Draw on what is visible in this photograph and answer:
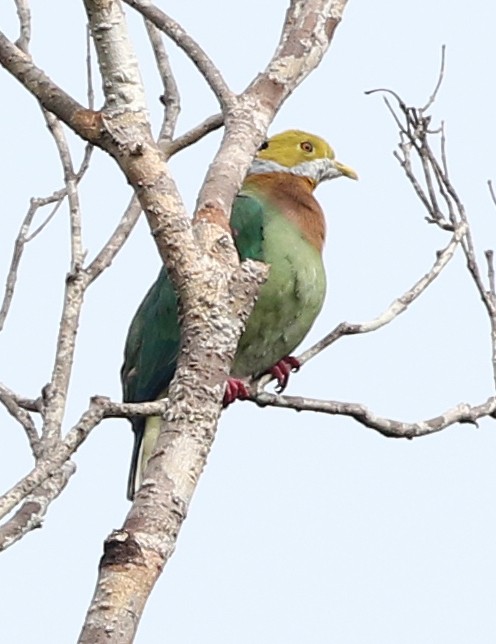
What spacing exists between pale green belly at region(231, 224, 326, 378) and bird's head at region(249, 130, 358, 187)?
29.7 inches

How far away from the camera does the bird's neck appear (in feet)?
18.1

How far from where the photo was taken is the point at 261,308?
5129 millimetres

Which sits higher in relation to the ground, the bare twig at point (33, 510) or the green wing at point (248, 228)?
the green wing at point (248, 228)

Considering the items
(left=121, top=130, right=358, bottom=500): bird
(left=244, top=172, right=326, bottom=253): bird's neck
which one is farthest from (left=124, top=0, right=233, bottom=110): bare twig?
(left=244, top=172, right=326, bottom=253): bird's neck

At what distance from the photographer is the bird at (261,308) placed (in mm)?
5172

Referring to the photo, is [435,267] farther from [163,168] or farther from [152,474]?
[152,474]

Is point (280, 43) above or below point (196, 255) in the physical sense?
above

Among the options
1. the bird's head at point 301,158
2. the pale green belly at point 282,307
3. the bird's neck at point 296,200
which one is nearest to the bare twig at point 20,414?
the pale green belly at point 282,307

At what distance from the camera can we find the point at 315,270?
17.5ft

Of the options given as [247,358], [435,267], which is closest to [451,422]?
[435,267]

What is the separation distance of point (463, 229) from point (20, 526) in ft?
5.52

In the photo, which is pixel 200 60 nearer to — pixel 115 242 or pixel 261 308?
pixel 115 242

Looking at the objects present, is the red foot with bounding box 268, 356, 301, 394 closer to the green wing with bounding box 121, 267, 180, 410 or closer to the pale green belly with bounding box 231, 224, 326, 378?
the pale green belly with bounding box 231, 224, 326, 378

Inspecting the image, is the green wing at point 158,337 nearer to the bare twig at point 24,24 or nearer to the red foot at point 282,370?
the red foot at point 282,370
